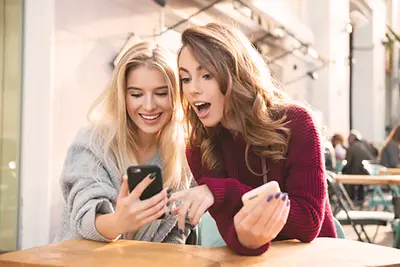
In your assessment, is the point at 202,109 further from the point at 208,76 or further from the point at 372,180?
the point at 372,180

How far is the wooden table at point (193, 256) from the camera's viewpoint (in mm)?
1834

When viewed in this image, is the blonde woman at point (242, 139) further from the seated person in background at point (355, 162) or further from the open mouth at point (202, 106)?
the seated person in background at point (355, 162)

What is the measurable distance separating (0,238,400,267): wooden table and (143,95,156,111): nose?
25.8 inches

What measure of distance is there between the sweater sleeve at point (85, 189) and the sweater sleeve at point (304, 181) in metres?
0.56

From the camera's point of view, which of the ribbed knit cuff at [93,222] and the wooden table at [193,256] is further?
the ribbed knit cuff at [93,222]

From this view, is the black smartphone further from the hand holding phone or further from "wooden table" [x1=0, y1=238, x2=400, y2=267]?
"wooden table" [x1=0, y1=238, x2=400, y2=267]

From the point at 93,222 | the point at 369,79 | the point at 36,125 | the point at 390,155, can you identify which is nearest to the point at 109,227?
the point at 93,222

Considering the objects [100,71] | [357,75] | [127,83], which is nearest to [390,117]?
[357,75]

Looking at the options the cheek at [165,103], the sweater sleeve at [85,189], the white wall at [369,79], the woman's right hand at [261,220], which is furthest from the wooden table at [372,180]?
the white wall at [369,79]

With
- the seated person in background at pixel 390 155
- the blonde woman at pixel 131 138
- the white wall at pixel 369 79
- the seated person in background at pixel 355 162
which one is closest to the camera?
the blonde woman at pixel 131 138

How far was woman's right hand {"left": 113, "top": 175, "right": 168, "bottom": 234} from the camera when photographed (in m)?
2.09

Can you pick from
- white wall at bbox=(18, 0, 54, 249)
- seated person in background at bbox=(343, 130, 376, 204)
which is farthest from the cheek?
seated person in background at bbox=(343, 130, 376, 204)

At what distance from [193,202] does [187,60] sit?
1.47 feet

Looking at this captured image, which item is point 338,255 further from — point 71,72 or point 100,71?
point 100,71
